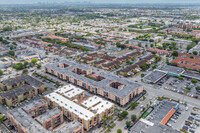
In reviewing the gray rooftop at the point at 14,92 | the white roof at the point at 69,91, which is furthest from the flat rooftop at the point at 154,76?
the gray rooftop at the point at 14,92


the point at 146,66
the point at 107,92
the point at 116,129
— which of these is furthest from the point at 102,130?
the point at 146,66

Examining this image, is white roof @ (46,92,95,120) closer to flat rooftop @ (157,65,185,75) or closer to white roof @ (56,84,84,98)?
white roof @ (56,84,84,98)

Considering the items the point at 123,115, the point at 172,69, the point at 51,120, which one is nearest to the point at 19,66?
the point at 51,120

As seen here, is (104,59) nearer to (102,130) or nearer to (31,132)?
(102,130)

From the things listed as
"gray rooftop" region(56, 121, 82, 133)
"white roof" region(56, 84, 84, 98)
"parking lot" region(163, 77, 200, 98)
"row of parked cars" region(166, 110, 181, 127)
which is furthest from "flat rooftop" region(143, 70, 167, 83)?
"gray rooftop" region(56, 121, 82, 133)

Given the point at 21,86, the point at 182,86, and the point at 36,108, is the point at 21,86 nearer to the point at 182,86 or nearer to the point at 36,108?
the point at 36,108
